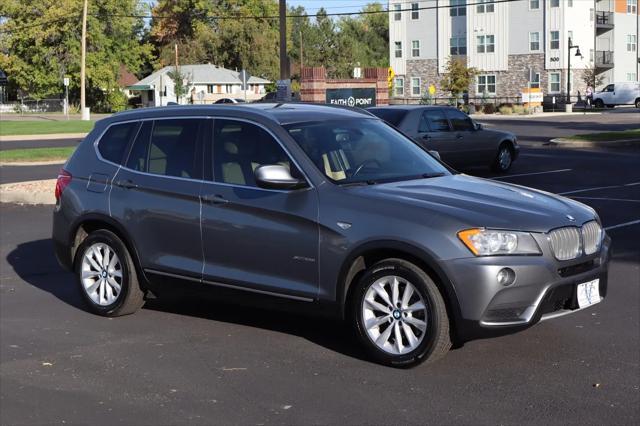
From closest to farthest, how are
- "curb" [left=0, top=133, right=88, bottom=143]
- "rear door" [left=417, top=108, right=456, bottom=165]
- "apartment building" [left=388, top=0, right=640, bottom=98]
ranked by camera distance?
"rear door" [left=417, top=108, right=456, bottom=165] → "curb" [left=0, top=133, right=88, bottom=143] → "apartment building" [left=388, top=0, right=640, bottom=98]

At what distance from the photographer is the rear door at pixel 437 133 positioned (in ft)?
58.6

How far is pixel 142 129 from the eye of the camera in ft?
25.0

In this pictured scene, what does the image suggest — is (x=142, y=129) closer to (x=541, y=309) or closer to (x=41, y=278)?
(x=41, y=278)

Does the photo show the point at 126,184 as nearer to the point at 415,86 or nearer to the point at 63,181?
the point at 63,181

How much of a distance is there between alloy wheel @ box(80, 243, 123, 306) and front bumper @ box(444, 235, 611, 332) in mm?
3125

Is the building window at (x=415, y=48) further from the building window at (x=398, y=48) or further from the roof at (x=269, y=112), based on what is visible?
the roof at (x=269, y=112)

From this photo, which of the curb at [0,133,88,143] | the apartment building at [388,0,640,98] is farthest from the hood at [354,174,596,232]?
the apartment building at [388,0,640,98]

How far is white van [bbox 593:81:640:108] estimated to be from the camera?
65750 millimetres

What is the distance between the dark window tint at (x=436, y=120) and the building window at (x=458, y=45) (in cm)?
5817

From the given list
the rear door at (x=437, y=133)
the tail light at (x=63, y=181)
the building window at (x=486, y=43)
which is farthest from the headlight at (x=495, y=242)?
the building window at (x=486, y=43)

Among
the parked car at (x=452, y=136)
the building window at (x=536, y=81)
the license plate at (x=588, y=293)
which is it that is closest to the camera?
the license plate at (x=588, y=293)

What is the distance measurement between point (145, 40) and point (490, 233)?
10735 cm

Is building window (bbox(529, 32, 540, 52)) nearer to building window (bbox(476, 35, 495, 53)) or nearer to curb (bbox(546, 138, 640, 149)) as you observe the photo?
building window (bbox(476, 35, 495, 53))

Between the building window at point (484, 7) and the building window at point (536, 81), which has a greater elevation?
the building window at point (484, 7)
